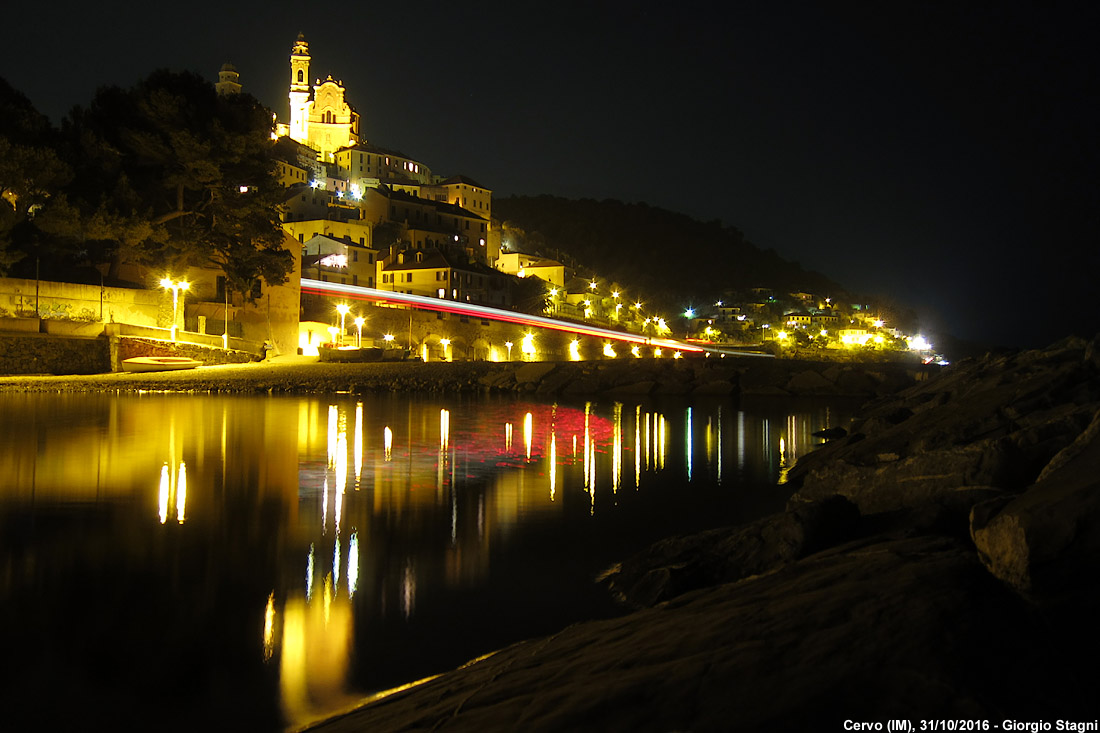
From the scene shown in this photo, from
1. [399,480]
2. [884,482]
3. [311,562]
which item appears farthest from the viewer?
[399,480]

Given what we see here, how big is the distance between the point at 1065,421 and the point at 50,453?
1386cm

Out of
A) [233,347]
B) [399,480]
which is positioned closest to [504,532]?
[399,480]

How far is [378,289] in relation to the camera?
62.1 m

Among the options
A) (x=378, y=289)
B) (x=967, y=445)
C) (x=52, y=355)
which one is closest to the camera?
(x=967, y=445)

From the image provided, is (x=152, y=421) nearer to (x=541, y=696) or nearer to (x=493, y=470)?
(x=493, y=470)

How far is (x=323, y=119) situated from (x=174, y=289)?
3202 inches

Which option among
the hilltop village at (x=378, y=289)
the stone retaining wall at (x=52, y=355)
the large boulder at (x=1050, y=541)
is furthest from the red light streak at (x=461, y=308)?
the large boulder at (x=1050, y=541)

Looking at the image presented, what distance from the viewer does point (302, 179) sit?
8669cm

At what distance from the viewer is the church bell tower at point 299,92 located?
4296 inches

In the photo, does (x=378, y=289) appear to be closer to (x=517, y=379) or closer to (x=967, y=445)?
(x=517, y=379)

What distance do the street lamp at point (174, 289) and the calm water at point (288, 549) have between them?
16.9m

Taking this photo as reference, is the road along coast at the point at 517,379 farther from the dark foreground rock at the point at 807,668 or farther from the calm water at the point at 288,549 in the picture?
the dark foreground rock at the point at 807,668

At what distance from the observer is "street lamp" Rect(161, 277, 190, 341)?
112 ft

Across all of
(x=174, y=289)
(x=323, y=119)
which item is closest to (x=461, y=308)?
(x=174, y=289)
